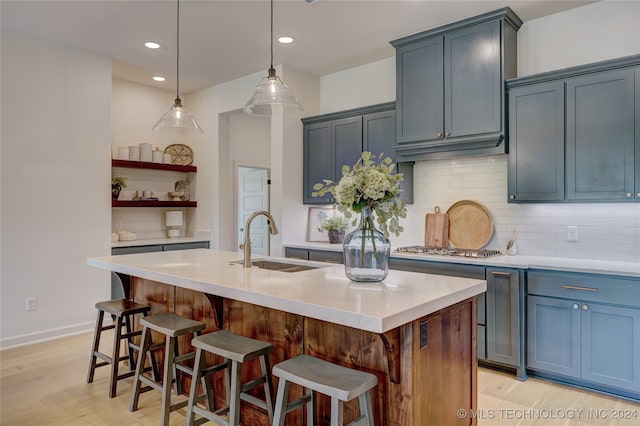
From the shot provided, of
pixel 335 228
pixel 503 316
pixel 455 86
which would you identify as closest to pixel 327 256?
pixel 335 228

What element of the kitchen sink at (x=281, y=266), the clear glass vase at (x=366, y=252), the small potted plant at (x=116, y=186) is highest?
the small potted plant at (x=116, y=186)

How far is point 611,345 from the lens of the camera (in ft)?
9.12

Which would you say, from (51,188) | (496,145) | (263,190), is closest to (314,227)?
(263,190)

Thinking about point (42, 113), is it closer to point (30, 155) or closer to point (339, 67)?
point (30, 155)

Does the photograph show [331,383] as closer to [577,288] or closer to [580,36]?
[577,288]

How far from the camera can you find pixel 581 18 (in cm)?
338

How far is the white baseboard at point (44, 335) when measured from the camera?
391 centimetres

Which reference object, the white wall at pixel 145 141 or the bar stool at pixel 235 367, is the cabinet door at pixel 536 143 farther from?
the white wall at pixel 145 141

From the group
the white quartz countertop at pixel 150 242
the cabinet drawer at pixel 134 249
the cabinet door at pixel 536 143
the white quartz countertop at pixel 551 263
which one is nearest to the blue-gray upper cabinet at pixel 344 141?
the white quartz countertop at pixel 551 263

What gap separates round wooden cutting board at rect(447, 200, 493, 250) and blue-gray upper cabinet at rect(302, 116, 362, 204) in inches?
47.9

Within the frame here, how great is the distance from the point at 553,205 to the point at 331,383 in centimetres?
279

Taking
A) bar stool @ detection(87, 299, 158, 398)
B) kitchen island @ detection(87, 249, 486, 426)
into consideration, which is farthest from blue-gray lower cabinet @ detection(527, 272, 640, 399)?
bar stool @ detection(87, 299, 158, 398)

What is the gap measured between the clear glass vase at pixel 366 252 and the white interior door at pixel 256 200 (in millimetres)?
4559

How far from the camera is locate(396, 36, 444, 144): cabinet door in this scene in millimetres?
3748
